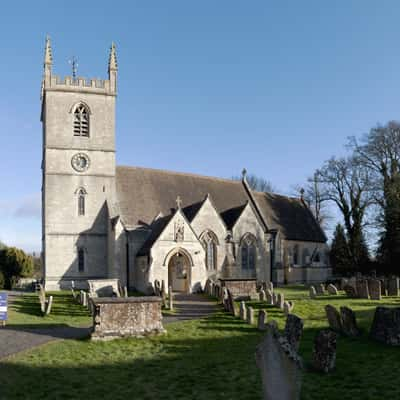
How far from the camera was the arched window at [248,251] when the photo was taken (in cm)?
3959

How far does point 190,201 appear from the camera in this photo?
1577 inches

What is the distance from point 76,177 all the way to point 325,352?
92.3ft

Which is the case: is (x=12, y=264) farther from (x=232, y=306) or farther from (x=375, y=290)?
(x=375, y=290)

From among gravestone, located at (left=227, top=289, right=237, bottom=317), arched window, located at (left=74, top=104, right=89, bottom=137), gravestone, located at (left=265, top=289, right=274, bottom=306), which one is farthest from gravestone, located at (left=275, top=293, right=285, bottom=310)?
arched window, located at (left=74, top=104, right=89, bottom=137)

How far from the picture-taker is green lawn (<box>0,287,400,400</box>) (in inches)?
414

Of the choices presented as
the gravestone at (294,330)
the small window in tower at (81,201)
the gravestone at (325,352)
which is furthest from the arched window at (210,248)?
the gravestone at (325,352)

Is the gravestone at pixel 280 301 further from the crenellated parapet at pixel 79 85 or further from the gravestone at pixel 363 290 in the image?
the crenellated parapet at pixel 79 85

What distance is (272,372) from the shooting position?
740 centimetres

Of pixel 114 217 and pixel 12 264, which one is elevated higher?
pixel 114 217

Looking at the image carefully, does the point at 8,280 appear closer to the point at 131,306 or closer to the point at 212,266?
the point at 212,266

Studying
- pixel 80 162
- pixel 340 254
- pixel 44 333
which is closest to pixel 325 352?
pixel 44 333

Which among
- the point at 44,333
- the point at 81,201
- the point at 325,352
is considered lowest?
the point at 44,333

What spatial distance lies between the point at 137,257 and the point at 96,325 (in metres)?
18.5

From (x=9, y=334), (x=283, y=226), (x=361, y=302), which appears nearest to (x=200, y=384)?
(x=9, y=334)
